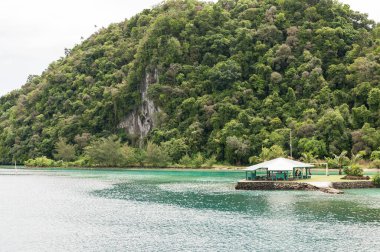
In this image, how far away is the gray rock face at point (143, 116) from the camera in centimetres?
13338

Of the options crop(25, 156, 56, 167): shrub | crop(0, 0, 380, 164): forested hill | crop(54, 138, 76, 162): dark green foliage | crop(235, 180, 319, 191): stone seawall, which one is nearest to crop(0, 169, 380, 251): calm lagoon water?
crop(235, 180, 319, 191): stone seawall

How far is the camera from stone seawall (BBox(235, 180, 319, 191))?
56.5 m

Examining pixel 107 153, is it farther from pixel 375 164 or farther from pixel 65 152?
pixel 375 164

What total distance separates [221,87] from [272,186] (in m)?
69.6

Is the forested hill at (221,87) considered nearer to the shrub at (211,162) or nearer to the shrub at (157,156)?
the shrub at (157,156)

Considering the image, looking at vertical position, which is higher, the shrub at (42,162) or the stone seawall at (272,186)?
the shrub at (42,162)

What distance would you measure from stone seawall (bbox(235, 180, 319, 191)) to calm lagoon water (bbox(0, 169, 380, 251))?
251 centimetres

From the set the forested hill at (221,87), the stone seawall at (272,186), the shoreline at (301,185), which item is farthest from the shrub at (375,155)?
the stone seawall at (272,186)

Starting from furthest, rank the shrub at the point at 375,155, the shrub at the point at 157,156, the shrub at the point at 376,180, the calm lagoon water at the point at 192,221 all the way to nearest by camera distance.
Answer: the shrub at the point at 157,156, the shrub at the point at 375,155, the shrub at the point at 376,180, the calm lagoon water at the point at 192,221

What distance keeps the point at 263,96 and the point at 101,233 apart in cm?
9022

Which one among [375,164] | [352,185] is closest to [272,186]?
[352,185]

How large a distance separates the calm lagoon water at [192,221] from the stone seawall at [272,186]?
2.51 metres

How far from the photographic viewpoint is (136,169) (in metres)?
112

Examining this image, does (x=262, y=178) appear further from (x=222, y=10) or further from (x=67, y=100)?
(x=67, y=100)
